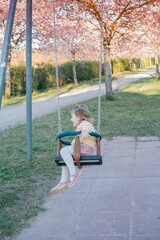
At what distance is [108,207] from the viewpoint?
3.86 meters

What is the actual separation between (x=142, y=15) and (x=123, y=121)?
22.6 feet

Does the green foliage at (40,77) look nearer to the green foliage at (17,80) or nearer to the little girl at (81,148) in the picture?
the green foliage at (17,80)

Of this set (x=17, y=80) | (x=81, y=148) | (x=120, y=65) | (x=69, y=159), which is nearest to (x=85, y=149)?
(x=81, y=148)

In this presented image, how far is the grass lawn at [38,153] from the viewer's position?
4.00 meters

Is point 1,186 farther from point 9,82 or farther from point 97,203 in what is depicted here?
point 9,82

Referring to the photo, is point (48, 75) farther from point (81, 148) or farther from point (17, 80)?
point (81, 148)

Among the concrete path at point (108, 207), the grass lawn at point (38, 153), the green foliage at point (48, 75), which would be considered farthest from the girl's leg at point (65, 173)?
the green foliage at point (48, 75)

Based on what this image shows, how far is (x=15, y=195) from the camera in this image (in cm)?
448

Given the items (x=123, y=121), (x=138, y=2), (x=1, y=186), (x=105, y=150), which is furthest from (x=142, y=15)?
(x=1, y=186)

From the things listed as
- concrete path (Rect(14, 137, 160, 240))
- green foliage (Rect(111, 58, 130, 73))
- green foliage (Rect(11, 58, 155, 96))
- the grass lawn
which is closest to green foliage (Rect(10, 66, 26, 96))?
green foliage (Rect(11, 58, 155, 96))

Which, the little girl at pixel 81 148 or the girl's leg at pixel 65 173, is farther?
the girl's leg at pixel 65 173

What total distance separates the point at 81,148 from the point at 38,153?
9.43ft

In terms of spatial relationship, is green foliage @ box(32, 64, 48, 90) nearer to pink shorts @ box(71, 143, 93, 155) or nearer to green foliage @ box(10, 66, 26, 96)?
green foliage @ box(10, 66, 26, 96)

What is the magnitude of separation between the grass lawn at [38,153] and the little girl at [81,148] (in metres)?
0.41
